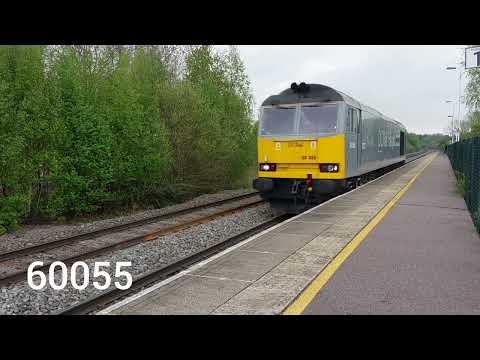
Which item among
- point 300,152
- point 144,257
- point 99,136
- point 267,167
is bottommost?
point 144,257

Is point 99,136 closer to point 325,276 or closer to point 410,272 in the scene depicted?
point 325,276

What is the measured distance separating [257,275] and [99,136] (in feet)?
36.4

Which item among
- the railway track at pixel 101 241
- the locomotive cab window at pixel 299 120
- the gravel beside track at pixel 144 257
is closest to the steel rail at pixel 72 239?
the railway track at pixel 101 241

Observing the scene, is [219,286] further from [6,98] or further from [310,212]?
[6,98]

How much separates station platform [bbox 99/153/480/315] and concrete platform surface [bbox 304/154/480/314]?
1cm

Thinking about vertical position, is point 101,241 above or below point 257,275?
below

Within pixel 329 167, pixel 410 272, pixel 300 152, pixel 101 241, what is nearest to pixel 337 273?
pixel 410 272

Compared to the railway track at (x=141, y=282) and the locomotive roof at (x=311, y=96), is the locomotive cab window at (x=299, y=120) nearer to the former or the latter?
the locomotive roof at (x=311, y=96)

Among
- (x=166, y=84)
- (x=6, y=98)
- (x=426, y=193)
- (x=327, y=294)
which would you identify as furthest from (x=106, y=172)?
(x=327, y=294)

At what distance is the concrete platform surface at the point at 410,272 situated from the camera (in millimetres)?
4389

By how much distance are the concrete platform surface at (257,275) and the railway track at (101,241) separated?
333 centimetres

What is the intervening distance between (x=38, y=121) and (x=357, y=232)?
1053 centimetres

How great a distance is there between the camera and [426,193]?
1427 centimetres

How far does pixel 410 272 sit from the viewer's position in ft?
18.3
